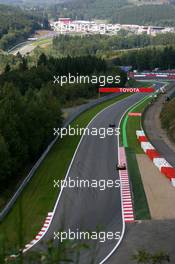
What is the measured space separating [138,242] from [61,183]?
445 inches

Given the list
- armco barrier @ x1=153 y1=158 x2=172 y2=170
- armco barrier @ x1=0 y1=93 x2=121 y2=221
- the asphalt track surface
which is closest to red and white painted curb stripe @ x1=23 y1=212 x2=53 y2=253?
the asphalt track surface

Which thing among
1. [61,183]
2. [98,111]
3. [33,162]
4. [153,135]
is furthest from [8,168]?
[98,111]

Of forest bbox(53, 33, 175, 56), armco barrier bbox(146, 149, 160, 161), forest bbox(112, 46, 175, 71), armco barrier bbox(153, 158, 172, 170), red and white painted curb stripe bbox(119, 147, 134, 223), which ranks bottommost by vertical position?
forest bbox(53, 33, 175, 56)

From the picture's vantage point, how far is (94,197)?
1128 inches

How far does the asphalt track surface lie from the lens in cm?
2330

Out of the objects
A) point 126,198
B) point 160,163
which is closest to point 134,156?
point 160,163

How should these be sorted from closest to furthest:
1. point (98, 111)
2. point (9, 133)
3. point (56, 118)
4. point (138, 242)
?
1. point (138, 242)
2. point (9, 133)
3. point (56, 118)
4. point (98, 111)

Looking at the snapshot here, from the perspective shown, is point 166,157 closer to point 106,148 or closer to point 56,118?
point 106,148

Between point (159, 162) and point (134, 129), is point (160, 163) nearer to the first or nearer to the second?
point (159, 162)

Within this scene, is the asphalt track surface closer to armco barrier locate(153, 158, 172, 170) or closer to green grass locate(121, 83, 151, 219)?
green grass locate(121, 83, 151, 219)

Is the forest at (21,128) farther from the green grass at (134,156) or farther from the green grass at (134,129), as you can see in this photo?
the green grass at (134,129)

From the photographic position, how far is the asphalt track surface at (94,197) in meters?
23.3

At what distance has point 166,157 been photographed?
40844 millimetres

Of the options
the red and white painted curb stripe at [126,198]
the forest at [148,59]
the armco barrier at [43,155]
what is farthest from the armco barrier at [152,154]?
the forest at [148,59]
